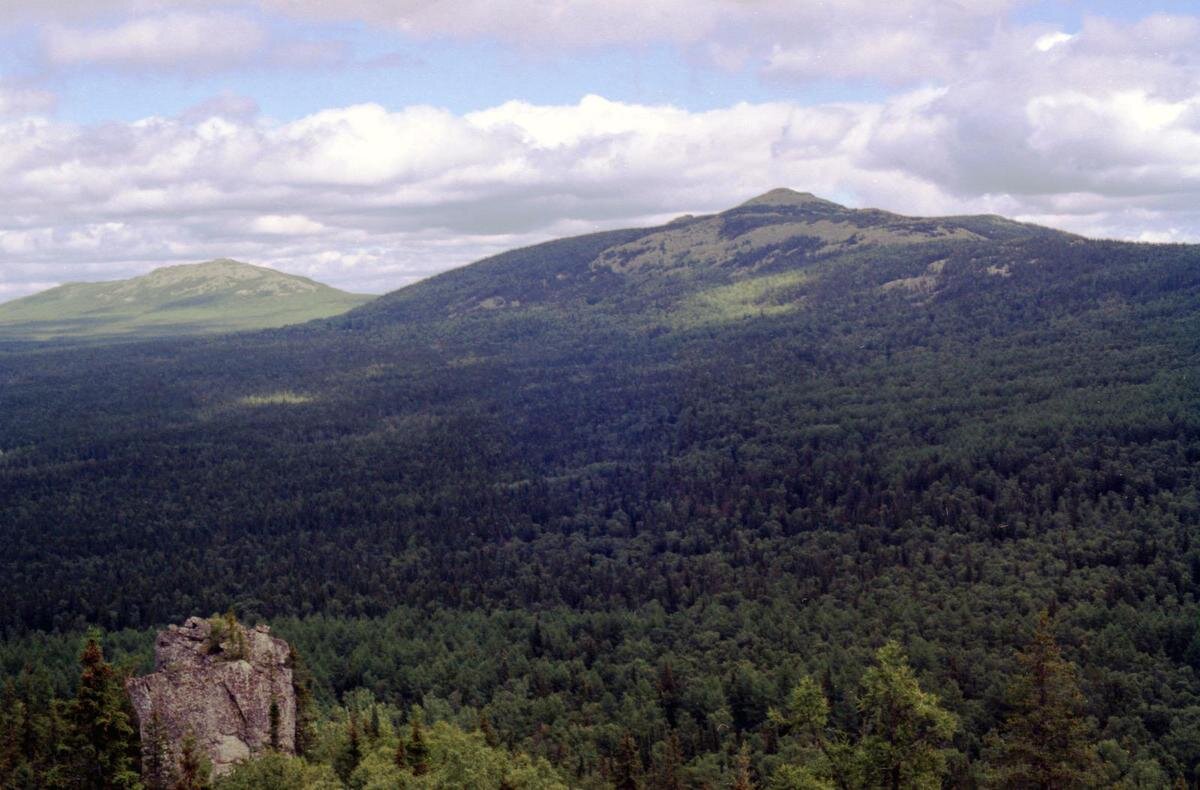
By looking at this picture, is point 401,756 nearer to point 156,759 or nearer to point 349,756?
point 349,756

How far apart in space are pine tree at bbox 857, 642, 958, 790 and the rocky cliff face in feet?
115

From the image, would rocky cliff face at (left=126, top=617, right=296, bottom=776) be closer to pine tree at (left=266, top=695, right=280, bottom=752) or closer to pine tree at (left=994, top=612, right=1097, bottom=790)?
pine tree at (left=266, top=695, right=280, bottom=752)

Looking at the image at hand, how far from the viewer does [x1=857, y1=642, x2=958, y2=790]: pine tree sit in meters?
56.0

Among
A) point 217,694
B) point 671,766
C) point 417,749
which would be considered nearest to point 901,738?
point 417,749

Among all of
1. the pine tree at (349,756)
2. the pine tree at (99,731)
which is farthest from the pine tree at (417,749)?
the pine tree at (99,731)

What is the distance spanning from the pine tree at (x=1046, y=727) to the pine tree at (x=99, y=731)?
153 ft

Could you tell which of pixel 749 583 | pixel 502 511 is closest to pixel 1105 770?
pixel 749 583

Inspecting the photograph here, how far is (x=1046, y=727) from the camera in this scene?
5641 centimetres

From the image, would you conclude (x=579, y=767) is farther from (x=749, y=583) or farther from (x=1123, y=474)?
(x=1123, y=474)

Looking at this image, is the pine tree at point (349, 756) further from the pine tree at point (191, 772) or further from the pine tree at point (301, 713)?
the pine tree at point (191, 772)

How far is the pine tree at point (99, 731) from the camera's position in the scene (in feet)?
169

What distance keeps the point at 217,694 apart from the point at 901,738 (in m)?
39.1

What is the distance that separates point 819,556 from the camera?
138000mm

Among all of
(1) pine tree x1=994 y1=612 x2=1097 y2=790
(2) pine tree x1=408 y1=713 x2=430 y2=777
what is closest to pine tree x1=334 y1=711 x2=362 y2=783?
(2) pine tree x1=408 y1=713 x2=430 y2=777
